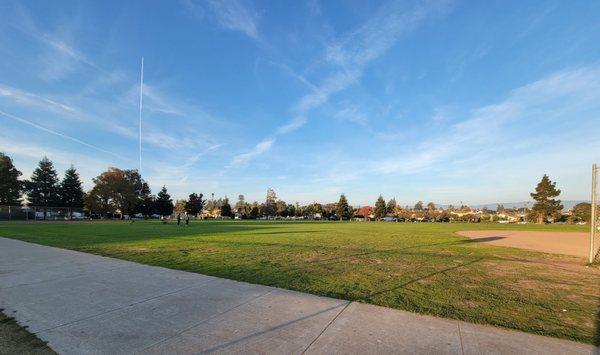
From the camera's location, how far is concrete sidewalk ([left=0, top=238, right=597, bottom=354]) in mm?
3873

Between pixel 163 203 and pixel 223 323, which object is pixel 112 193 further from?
pixel 223 323

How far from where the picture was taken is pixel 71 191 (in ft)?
230

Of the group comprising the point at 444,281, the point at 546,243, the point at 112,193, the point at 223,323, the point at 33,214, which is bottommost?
the point at 546,243

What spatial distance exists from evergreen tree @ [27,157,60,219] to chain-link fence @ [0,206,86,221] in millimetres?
14154

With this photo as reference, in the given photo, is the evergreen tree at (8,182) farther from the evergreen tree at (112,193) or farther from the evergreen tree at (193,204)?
the evergreen tree at (193,204)

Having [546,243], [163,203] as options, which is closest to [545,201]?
[546,243]

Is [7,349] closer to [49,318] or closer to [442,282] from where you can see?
[49,318]

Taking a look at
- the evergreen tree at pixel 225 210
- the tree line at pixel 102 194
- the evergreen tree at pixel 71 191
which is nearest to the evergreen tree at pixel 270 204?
the evergreen tree at pixel 225 210

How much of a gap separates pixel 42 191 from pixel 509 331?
284 ft

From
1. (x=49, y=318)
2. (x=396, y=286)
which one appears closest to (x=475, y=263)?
(x=396, y=286)

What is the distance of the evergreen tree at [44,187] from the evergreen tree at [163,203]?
22910mm

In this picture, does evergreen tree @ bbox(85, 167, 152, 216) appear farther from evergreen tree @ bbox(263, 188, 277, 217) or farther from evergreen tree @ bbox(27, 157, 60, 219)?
evergreen tree @ bbox(263, 188, 277, 217)

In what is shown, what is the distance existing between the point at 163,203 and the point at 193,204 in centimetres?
1091

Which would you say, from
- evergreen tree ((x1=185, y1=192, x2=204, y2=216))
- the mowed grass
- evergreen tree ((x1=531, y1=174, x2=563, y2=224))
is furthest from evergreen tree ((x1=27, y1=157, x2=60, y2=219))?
evergreen tree ((x1=531, y1=174, x2=563, y2=224))
